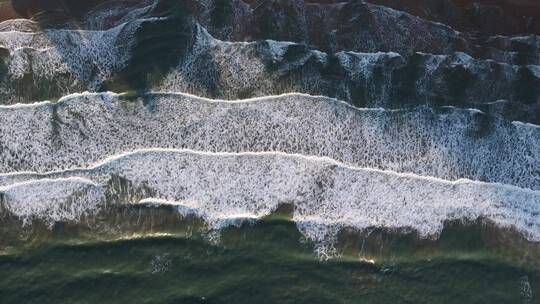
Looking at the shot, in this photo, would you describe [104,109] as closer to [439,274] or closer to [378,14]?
[378,14]

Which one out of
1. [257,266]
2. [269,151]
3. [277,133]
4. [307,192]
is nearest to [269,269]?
[257,266]

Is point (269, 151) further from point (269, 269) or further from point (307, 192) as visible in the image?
point (269, 269)

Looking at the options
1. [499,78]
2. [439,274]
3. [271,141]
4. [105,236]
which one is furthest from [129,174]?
[499,78]

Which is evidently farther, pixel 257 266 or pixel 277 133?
pixel 277 133

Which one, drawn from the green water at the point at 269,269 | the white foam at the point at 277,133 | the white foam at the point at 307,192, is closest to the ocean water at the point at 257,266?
the green water at the point at 269,269

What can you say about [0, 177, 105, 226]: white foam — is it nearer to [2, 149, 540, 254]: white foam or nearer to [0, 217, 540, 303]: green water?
[2, 149, 540, 254]: white foam
